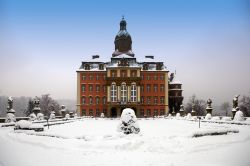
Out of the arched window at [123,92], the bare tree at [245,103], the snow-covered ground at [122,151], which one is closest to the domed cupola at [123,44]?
the arched window at [123,92]

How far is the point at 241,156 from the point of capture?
718 cm

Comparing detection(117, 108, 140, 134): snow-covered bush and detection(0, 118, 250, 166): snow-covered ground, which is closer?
detection(0, 118, 250, 166): snow-covered ground

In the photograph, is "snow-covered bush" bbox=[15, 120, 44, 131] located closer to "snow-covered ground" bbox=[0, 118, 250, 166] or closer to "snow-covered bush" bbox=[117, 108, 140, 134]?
"snow-covered ground" bbox=[0, 118, 250, 166]

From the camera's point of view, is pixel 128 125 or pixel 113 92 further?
pixel 113 92

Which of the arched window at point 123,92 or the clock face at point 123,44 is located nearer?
the arched window at point 123,92

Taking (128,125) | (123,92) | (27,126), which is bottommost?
(27,126)

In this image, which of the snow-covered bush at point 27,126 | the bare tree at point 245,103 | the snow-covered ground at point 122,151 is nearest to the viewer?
the snow-covered ground at point 122,151

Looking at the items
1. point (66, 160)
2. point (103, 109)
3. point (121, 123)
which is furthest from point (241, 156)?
point (103, 109)

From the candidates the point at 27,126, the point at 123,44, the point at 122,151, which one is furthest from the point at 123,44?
the point at 122,151

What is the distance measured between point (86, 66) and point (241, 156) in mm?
50342

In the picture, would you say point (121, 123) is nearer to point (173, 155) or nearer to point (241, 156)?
point (173, 155)

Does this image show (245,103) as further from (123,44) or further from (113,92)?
(123,44)

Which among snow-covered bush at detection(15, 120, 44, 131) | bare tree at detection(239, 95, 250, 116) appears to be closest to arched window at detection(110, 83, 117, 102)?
bare tree at detection(239, 95, 250, 116)

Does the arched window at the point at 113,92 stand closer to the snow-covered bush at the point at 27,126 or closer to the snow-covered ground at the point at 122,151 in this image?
the snow-covered bush at the point at 27,126
